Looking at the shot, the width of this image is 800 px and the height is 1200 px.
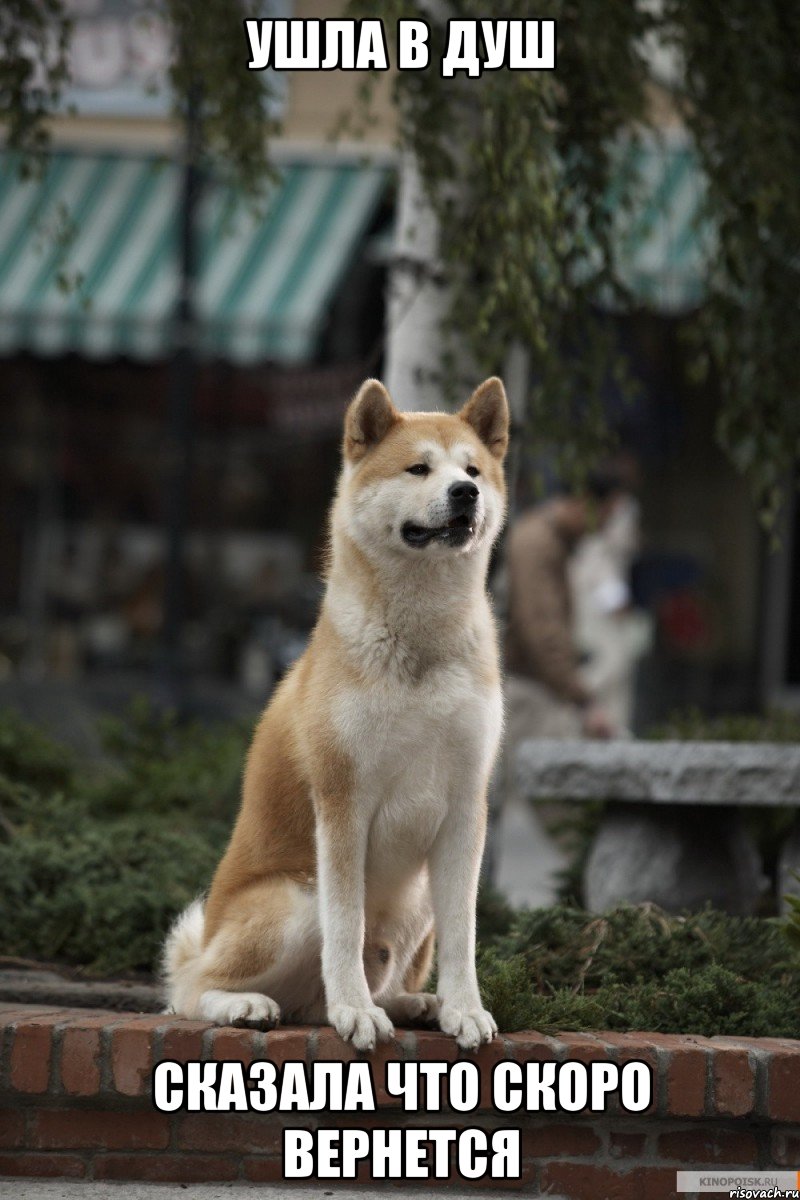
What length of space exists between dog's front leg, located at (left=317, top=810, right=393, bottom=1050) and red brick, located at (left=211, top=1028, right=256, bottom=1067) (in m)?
0.20

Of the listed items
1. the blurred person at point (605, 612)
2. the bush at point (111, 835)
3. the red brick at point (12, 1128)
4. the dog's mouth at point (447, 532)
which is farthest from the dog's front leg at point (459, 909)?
the blurred person at point (605, 612)

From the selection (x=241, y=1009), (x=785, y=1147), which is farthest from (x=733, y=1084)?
(x=241, y=1009)

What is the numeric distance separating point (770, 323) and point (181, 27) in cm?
232

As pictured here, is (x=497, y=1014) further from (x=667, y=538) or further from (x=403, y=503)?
(x=667, y=538)

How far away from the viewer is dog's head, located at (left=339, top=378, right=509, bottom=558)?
3348mm

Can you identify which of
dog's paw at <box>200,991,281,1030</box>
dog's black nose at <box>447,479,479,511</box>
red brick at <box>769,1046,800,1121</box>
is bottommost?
red brick at <box>769,1046,800,1121</box>

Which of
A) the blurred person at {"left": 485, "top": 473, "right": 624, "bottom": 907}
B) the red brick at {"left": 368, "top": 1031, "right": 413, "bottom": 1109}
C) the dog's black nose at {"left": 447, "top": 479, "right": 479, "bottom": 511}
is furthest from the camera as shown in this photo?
the blurred person at {"left": 485, "top": 473, "right": 624, "bottom": 907}

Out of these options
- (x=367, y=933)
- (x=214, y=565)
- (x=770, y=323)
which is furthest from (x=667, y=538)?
(x=367, y=933)

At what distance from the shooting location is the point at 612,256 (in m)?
5.60

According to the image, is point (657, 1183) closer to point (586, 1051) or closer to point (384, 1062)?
point (586, 1051)

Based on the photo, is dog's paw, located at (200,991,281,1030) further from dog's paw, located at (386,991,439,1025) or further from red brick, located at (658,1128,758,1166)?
red brick, located at (658,1128,758,1166)

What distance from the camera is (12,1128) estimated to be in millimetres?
3539

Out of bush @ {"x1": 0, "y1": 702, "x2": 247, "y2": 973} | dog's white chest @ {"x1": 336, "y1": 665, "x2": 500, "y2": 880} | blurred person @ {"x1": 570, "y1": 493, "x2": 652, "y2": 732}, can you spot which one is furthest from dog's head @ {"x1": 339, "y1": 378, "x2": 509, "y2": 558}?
blurred person @ {"x1": 570, "y1": 493, "x2": 652, "y2": 732}

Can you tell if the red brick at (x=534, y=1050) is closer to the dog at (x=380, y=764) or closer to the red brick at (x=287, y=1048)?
the dog at (x=380, y=764)
